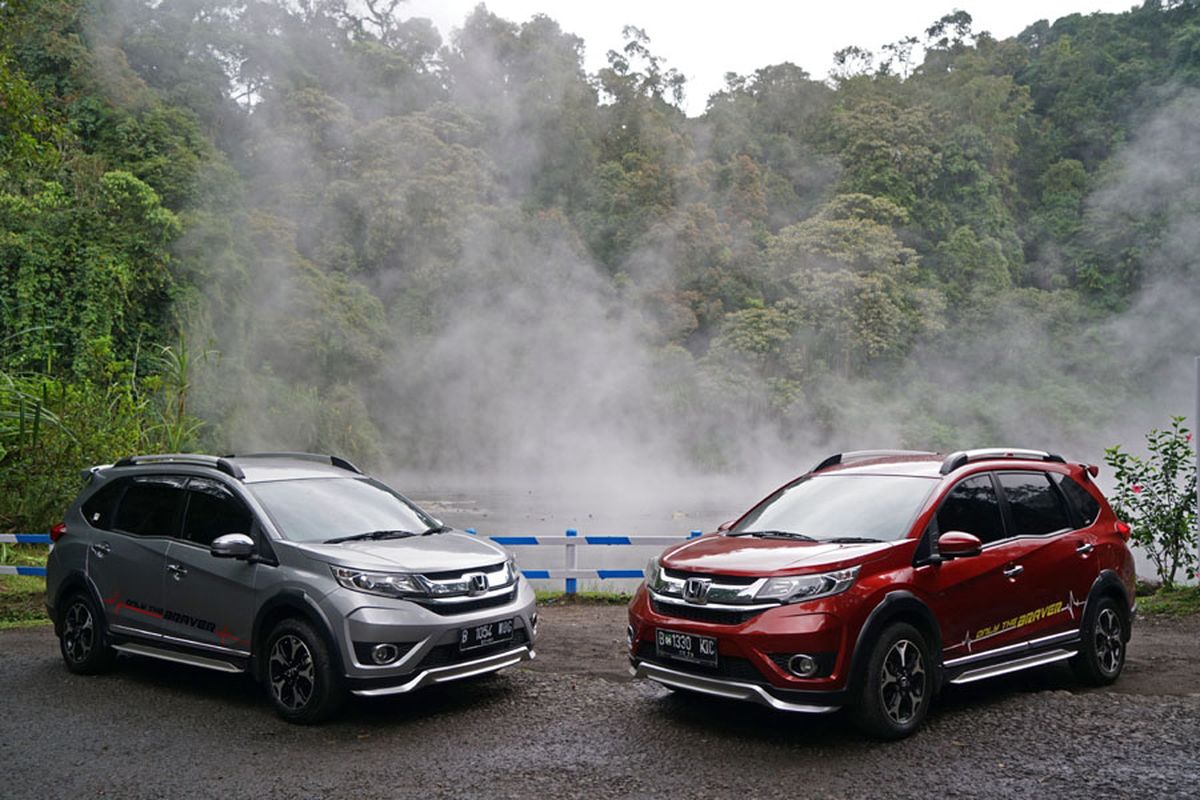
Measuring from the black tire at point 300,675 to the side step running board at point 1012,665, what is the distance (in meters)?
3.60

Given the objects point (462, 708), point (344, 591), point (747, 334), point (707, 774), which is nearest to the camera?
point (707, 774)

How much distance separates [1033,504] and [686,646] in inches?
105

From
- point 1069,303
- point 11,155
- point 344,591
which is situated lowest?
point 344,591

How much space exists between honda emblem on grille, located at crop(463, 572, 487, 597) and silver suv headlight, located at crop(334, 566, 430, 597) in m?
0.33

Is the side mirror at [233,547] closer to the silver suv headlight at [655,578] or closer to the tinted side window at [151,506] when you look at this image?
the tinted side window at [151,506]

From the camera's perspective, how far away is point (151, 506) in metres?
7.46

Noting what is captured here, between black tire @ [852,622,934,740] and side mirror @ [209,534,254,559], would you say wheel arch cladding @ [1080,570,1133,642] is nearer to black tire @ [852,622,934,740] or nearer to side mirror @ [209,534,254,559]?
black tire @ [852,622,934,740]

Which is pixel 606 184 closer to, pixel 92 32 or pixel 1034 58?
pixel 92 32

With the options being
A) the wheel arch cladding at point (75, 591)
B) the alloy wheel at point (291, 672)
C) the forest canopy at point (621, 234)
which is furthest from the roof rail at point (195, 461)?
the forest canopy at point (621, 234)

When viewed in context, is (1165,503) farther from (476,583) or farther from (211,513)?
(211,513)

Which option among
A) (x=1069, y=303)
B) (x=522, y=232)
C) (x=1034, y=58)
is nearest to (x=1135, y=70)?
(x=1034, y=58)

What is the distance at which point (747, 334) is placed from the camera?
4862 cm

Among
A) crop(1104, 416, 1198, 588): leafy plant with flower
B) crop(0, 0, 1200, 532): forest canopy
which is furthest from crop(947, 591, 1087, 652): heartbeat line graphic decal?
crop(0, 0, 1200, 532): forest canopy

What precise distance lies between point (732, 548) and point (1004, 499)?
1.86 m
